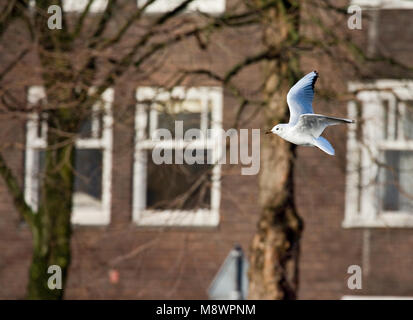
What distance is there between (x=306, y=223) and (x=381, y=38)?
2.85 metres

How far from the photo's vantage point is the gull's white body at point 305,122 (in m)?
1.77

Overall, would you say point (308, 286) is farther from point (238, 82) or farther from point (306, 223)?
point (238, 82)

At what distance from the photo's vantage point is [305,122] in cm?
182

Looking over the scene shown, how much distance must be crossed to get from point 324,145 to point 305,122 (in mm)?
81

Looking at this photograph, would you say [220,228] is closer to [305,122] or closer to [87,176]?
[87,176]

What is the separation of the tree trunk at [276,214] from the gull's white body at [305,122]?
5.55m

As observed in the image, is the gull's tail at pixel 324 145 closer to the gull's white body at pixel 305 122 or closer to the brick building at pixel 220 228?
the gull's white body at pixel 305 122

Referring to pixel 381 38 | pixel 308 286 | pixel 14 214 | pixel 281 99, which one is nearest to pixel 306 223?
pixel 308 286

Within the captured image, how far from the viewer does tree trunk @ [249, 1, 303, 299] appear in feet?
24.6
